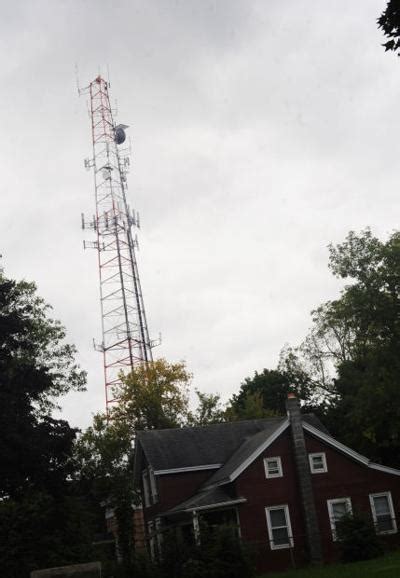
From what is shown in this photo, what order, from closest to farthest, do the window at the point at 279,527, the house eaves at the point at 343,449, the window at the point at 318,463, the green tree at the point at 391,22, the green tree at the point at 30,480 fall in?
1. the green tree at the point at 391,22
2. the green tree at the point at 30,480
3. the window at the point at 279,527
4. the window at the point at 318,463
5. the house eaves at the point at 343,449

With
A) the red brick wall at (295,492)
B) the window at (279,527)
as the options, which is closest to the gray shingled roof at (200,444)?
the red brick wall at (295,492)

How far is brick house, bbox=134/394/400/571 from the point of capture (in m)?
35.4

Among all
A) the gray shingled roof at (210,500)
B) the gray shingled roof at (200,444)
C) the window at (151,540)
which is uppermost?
the gray shingled roof at (200,444)

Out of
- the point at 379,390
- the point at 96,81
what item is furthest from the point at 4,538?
the point at 96,81

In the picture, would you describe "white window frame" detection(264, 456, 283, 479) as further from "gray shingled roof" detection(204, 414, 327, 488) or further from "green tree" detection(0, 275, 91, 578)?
"green tree" detection(0, 275, 91, 578)

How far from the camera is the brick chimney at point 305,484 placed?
35.1m

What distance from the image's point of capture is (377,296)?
39.1m

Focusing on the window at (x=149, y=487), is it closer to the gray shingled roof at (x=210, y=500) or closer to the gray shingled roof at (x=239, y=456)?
the gray shingled roof at (x=239, y=456)

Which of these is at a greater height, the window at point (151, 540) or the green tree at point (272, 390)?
the green tree at point (272, 390)

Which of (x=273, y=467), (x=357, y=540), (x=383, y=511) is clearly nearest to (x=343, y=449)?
(x=383, y=511)

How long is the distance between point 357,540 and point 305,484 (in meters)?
4.83

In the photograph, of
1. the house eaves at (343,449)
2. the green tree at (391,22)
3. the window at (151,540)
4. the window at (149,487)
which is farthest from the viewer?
the window at (151,540)

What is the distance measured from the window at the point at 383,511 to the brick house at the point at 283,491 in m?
0.05

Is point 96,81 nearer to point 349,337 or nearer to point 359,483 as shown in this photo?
point 349,337
